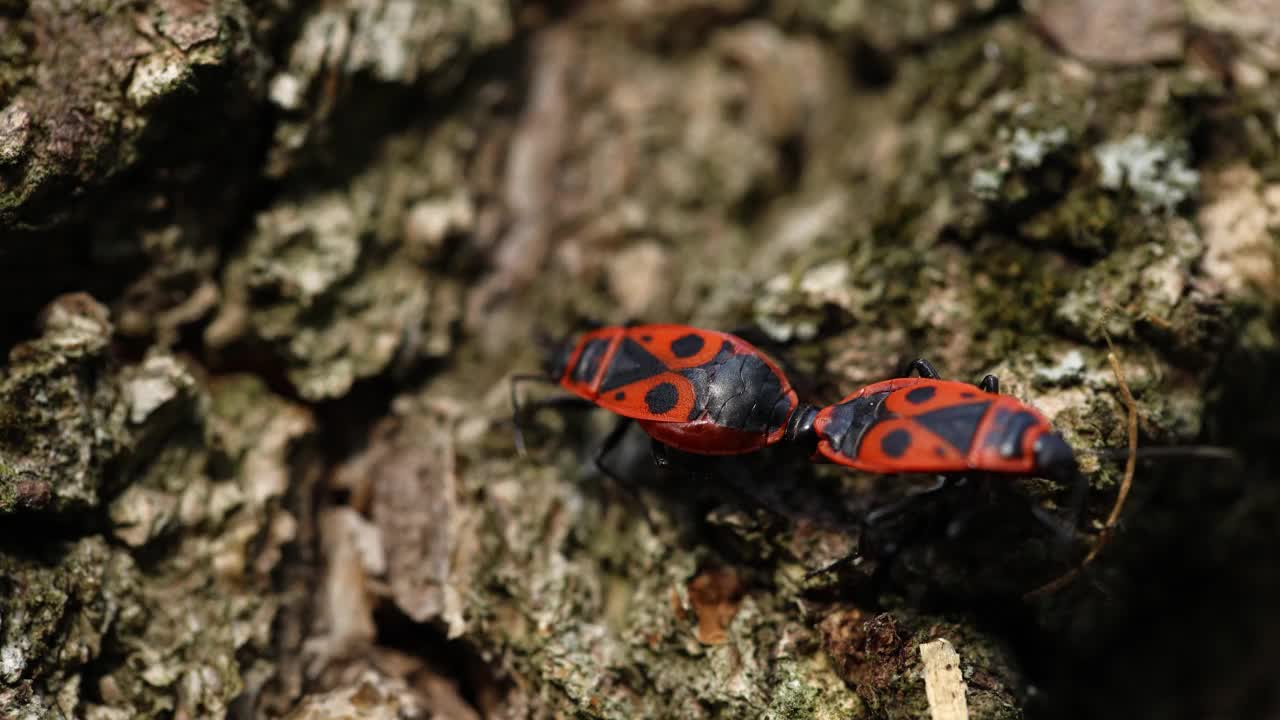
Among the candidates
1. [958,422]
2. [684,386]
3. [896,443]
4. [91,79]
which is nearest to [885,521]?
[896,443]

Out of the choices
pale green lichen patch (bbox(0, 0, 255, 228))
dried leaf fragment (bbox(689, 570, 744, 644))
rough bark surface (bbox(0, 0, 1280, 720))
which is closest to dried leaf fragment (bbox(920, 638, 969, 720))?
rough bark surface (bbox(0, 0, 1280, 720))

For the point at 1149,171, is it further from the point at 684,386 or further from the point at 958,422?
the point at 684,386

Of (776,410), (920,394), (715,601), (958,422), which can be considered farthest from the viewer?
(776,410)

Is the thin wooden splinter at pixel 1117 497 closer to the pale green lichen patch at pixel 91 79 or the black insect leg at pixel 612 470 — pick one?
the black insect leg at pixel 612 470

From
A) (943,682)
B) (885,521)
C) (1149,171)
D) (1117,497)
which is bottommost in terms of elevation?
(943,682)

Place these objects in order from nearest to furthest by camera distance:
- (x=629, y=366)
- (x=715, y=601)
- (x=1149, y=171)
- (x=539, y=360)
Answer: (x=715, y=601)
(x=1149, y=171)
(x=629, y=366)
(x=539, y=360)

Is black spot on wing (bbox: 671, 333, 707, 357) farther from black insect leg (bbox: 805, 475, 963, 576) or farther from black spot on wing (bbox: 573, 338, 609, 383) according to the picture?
black insect leg (bbox: 805, 475, 963, 576)

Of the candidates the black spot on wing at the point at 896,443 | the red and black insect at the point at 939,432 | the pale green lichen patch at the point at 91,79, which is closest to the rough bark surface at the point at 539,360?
the pale green lichen patch at the point at 91,79

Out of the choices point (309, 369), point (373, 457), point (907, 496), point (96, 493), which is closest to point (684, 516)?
point (907, 496)
